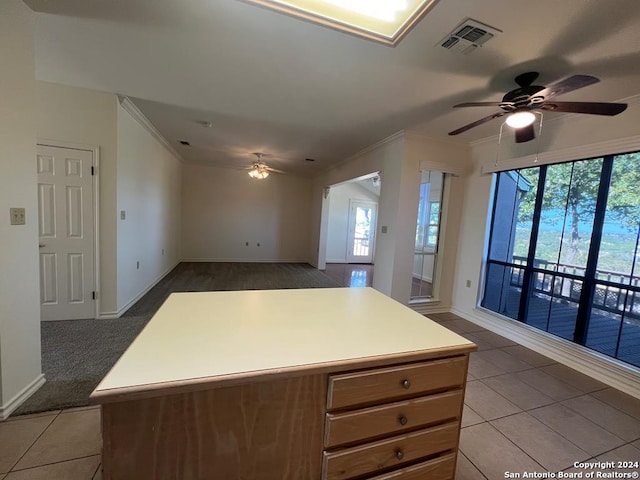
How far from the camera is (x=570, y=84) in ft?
5.24

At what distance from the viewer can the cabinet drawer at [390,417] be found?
3.14 ft

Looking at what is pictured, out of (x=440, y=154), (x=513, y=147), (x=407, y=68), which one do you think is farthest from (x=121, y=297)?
(x=513, y=147)

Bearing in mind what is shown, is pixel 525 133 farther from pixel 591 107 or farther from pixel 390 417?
pixel 390 417

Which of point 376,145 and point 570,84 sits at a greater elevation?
point 376,145

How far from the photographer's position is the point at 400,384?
101cm

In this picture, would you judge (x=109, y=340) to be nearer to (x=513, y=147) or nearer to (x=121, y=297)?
(x=121, y=297)

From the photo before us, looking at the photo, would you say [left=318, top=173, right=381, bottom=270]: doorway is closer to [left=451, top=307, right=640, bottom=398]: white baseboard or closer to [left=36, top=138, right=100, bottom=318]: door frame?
[left=451, top=307, right=640, bottom=398]: white baseboard

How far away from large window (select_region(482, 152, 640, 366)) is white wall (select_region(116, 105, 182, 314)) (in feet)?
15.5

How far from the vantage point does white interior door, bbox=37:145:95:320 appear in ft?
9.10

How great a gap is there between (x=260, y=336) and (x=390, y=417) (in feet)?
1.95

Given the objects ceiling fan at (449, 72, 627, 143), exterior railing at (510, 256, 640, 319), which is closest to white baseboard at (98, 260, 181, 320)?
ceiling fan at (449, 72, 627, 143)

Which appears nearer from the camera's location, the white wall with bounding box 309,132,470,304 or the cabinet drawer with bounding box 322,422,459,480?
the cabinet drawer with bounding box 322,422,459,480

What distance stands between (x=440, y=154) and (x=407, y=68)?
6.21ft

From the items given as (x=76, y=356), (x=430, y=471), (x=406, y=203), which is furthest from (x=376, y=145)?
(x=76, y=356)
